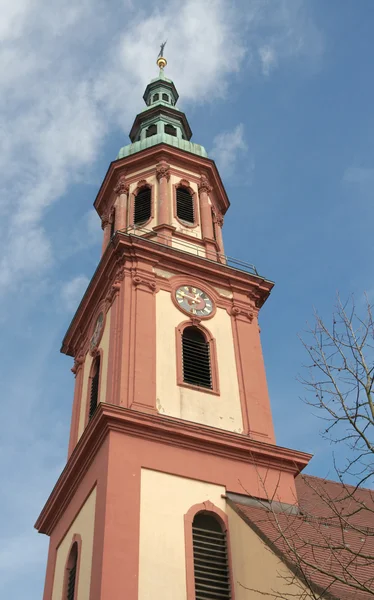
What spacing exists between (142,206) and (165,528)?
1182 centimetres

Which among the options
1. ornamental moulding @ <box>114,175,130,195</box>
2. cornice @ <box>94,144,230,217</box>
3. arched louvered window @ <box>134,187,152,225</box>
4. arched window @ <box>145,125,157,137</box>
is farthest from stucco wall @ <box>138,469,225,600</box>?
arched window @ <box>145,125,157,137</box>

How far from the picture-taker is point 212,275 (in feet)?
71.5

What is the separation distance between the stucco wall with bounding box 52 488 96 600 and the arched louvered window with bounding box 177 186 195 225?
403 inches

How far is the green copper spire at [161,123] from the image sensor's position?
1048 inches

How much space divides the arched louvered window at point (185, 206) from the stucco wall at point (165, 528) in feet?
32.7

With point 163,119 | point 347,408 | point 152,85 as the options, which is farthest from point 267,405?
point 152,85

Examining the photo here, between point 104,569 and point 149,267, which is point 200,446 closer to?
Answer: point 104,569

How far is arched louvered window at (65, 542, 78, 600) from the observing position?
16.4 meters

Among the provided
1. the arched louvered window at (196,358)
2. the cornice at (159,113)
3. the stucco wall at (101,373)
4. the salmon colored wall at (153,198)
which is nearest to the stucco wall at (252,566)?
the arched louvered window at (196,358)

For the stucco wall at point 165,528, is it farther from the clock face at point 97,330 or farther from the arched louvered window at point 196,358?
the clock face at point 97,330

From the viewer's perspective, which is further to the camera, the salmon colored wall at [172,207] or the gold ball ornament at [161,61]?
the gold ball ornament at [161,61]

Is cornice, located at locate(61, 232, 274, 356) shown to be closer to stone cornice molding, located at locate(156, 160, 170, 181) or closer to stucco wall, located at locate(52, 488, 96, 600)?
stone cornice molding, located at locate(156, 160, 170, 181)

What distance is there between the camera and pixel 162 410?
1772cm

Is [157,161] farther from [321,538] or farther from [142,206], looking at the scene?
[321,538]
